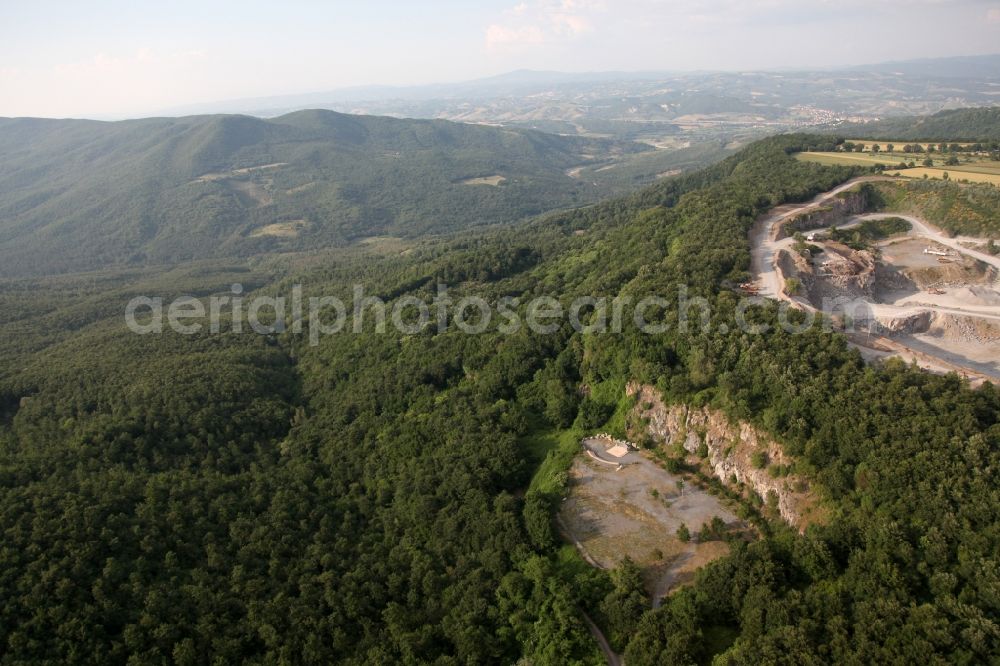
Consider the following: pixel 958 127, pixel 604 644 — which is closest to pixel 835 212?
pixel 604 644

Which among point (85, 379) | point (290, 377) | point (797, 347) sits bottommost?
point (290, 377)

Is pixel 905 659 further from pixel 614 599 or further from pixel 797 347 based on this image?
pixel 797 347

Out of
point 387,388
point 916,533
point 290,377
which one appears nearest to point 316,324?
point 290,377

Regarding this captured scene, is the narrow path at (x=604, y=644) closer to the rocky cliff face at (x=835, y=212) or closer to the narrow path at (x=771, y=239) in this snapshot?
the narrow path at (x=771, y=239)

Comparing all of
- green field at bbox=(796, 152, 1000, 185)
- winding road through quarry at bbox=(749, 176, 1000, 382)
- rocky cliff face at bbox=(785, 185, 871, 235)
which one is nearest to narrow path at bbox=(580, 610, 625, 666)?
winding road through quarry at bbox=(749, 176, 1000, 382)

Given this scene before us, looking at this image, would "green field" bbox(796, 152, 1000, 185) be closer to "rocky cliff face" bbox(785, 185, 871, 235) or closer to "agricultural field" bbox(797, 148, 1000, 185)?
"agricultural field" bbox(797, 148, 1000, 185)

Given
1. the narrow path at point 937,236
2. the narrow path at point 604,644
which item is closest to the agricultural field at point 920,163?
the narrow path at point 937,236
